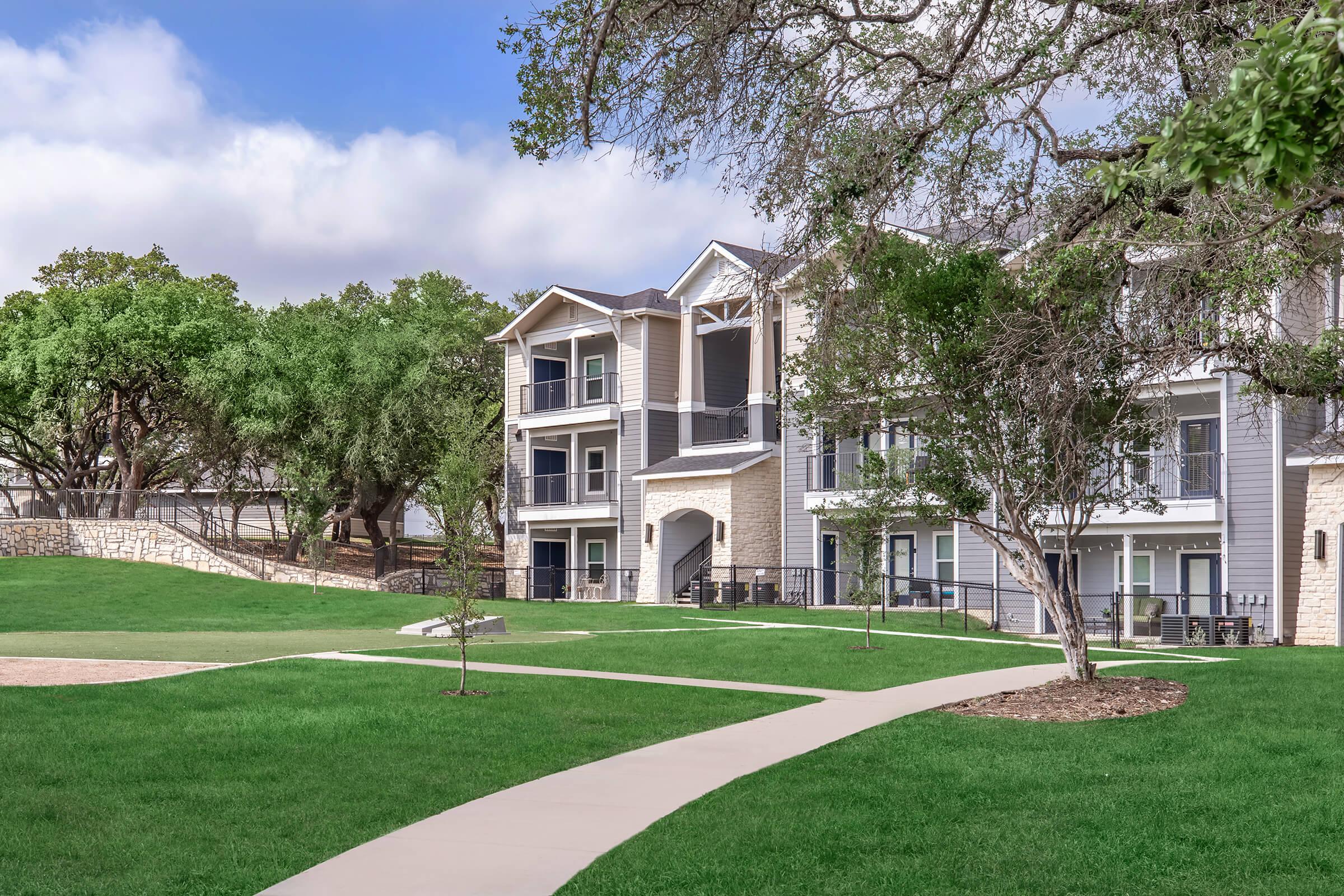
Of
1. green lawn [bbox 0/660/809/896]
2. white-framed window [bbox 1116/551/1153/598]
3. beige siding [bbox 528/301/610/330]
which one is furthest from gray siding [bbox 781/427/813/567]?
green lawn [bbox 0/660/809/896]

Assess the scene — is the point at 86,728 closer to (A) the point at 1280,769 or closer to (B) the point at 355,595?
(A) the point at 1280,769

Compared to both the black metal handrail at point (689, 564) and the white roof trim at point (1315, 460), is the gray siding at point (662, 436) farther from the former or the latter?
the white roof trim at point (1315, 460)

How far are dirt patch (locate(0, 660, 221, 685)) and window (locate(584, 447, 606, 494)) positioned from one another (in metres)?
24.1

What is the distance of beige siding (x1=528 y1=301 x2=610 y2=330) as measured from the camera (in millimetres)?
41188

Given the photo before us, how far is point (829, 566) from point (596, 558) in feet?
33.1

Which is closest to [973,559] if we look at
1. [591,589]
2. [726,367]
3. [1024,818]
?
[726,367]

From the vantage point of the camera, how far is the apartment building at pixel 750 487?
26.5 m

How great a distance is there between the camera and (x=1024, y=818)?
8406 mm

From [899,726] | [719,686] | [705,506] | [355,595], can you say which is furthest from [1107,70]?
[355,595]

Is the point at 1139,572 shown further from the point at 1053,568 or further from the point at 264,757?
the point at 264,757

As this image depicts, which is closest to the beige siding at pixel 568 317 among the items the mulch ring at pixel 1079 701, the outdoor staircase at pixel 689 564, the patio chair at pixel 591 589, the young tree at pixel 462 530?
the outdoor staircase at pixel 689 564

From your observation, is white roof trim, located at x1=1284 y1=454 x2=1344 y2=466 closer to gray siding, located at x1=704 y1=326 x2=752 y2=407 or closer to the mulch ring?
the mulch ring

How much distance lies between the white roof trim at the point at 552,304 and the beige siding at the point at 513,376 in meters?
0.96

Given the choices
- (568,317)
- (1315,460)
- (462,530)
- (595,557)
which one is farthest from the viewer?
(595,557)
